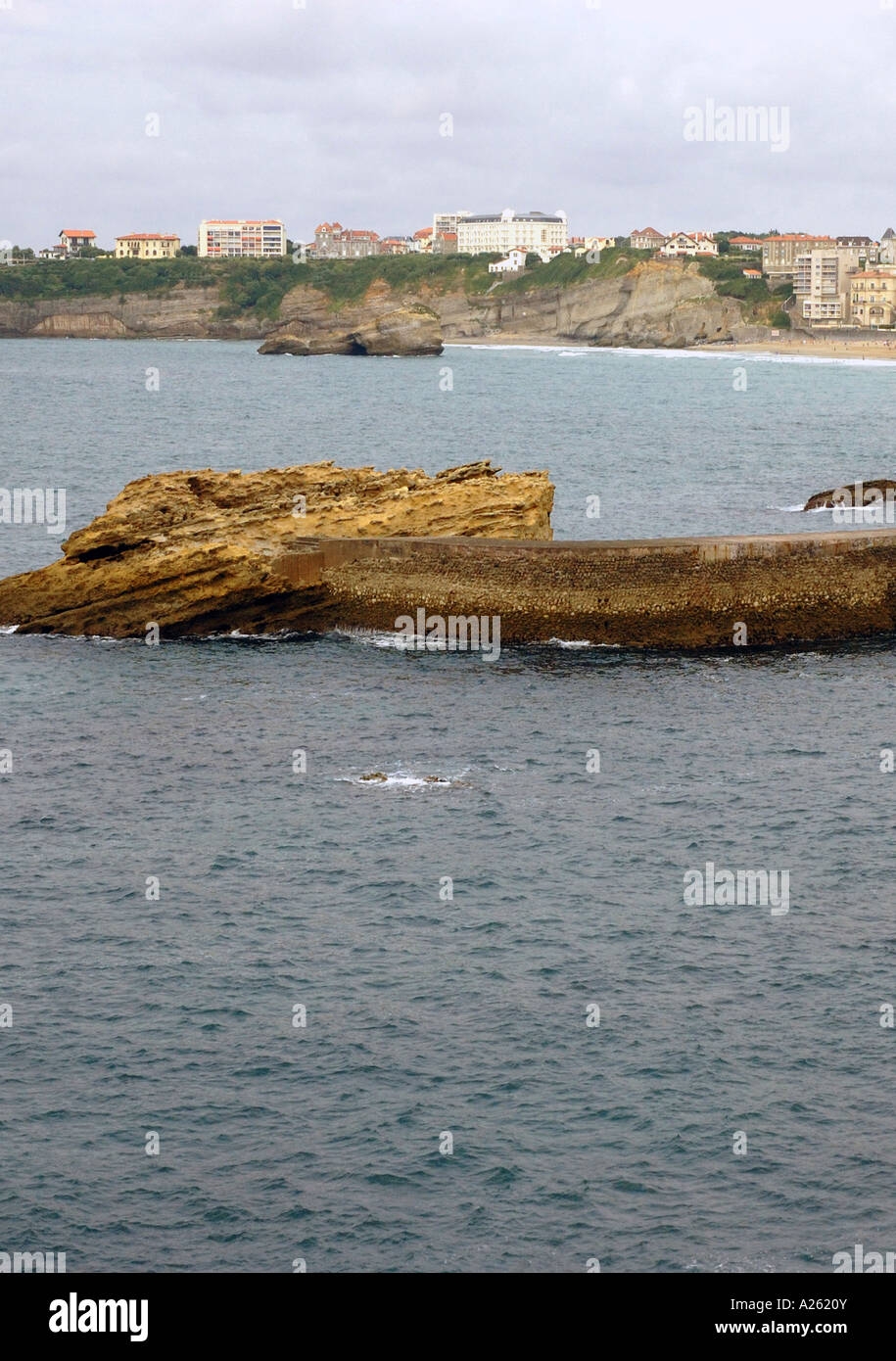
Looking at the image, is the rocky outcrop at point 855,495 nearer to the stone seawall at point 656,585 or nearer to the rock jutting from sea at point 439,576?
the rock jutting from sea at point 439,576

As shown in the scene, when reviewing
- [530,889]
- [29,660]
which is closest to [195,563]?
[29,660]

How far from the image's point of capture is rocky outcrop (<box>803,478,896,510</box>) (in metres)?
77.7

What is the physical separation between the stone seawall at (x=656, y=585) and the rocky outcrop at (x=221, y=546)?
223cm

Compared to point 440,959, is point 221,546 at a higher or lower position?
higher

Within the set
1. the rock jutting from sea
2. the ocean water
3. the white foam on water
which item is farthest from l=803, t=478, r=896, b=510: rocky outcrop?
the white foam on water

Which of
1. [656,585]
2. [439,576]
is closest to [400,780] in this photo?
[439,576]

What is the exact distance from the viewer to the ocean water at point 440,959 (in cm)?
2233

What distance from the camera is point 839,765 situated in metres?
39.7

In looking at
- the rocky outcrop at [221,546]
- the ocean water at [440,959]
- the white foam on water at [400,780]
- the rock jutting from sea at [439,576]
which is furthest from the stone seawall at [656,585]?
the white foam on water at [400,780]

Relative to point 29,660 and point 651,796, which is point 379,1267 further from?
point 29,660

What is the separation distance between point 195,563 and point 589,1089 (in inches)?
1181

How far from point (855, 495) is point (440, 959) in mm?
54222

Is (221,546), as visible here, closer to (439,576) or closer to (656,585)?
(439,576)

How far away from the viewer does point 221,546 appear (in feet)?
171
